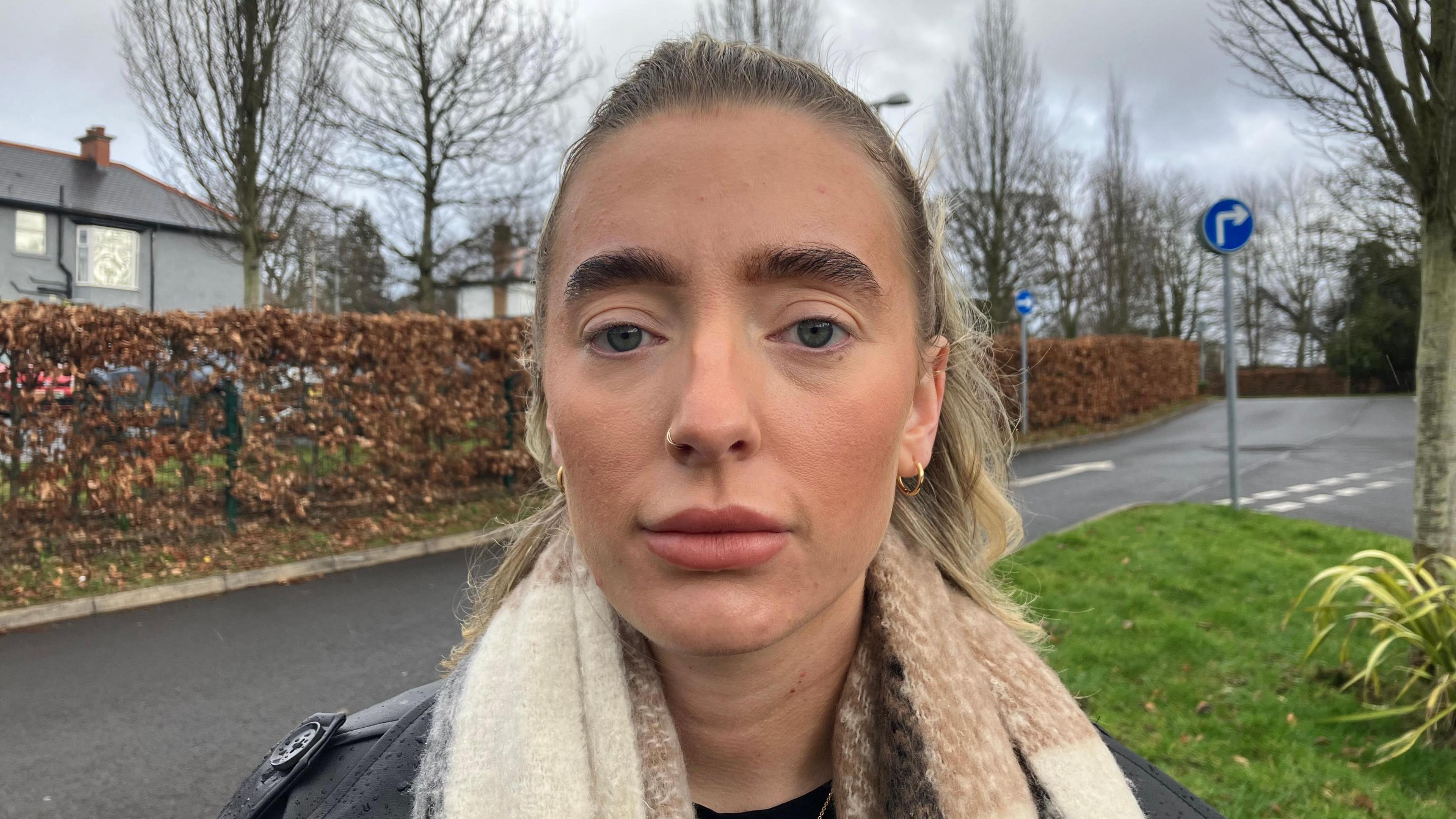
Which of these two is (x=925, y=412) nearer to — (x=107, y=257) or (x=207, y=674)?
(x=207, y=674)

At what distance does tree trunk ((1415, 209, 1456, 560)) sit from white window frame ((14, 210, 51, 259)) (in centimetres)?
4205

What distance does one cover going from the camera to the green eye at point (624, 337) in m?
1.22

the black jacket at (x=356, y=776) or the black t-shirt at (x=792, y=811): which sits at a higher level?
the black jacket at (x=356, y=776)

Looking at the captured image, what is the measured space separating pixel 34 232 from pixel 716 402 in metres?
42.5

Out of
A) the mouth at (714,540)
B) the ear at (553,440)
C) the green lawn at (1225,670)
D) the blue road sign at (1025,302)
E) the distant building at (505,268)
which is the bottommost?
the green lawn at (1225,670)

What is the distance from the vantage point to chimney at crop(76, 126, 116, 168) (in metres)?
36.3

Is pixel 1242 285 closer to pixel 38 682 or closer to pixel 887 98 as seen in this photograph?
pixel 887 98

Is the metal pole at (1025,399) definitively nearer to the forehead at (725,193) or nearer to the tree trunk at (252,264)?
the tree trunk at (252,264)

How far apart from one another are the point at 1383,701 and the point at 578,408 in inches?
193

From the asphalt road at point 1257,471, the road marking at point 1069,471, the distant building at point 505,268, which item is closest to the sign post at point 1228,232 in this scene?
the asphalt road at point 1257,471

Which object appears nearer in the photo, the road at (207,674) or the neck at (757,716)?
the neck at (757,716)

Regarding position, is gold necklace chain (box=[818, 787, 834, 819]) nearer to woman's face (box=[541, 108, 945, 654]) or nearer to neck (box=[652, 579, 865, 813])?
neck (box=[652, 579, 865, 813])

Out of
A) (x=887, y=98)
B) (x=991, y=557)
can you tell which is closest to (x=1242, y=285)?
(x=887, y=98)

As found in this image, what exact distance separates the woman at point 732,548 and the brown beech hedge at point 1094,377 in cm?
1536
